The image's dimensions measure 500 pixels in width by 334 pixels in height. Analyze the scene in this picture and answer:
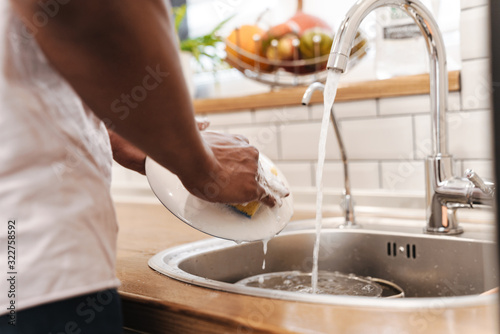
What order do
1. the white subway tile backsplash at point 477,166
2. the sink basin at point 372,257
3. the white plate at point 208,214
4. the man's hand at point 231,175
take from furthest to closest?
the white subway tile backsplash at point 477,166 < the sink basin at point 372,257 < the white plate at point 208,214 < the man's hand at point 231,175

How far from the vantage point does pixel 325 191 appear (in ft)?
4.17

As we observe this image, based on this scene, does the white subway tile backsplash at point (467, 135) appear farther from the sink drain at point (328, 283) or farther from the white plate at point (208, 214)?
the white plate at point (208, 214)

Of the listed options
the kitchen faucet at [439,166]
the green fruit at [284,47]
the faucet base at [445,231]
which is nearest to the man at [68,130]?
the kitchen faucet at [439,166]

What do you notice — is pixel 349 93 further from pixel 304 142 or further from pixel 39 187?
pixel 39 187

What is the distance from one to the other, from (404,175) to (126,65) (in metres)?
0.84

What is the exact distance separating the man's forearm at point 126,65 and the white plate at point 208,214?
0.28 metres

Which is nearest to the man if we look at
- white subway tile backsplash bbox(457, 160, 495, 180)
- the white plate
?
the white plate

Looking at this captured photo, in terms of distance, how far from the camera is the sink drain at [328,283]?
868 millimetres

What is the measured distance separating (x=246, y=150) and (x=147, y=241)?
39cm

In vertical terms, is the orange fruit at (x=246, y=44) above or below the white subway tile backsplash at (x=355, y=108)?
A: above

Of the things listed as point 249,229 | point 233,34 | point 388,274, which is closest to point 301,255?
point 388,274

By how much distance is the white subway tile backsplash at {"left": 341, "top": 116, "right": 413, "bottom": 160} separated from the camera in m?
1.14

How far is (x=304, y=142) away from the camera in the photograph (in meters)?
1.30

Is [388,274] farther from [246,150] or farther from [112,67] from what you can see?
[112,67]
